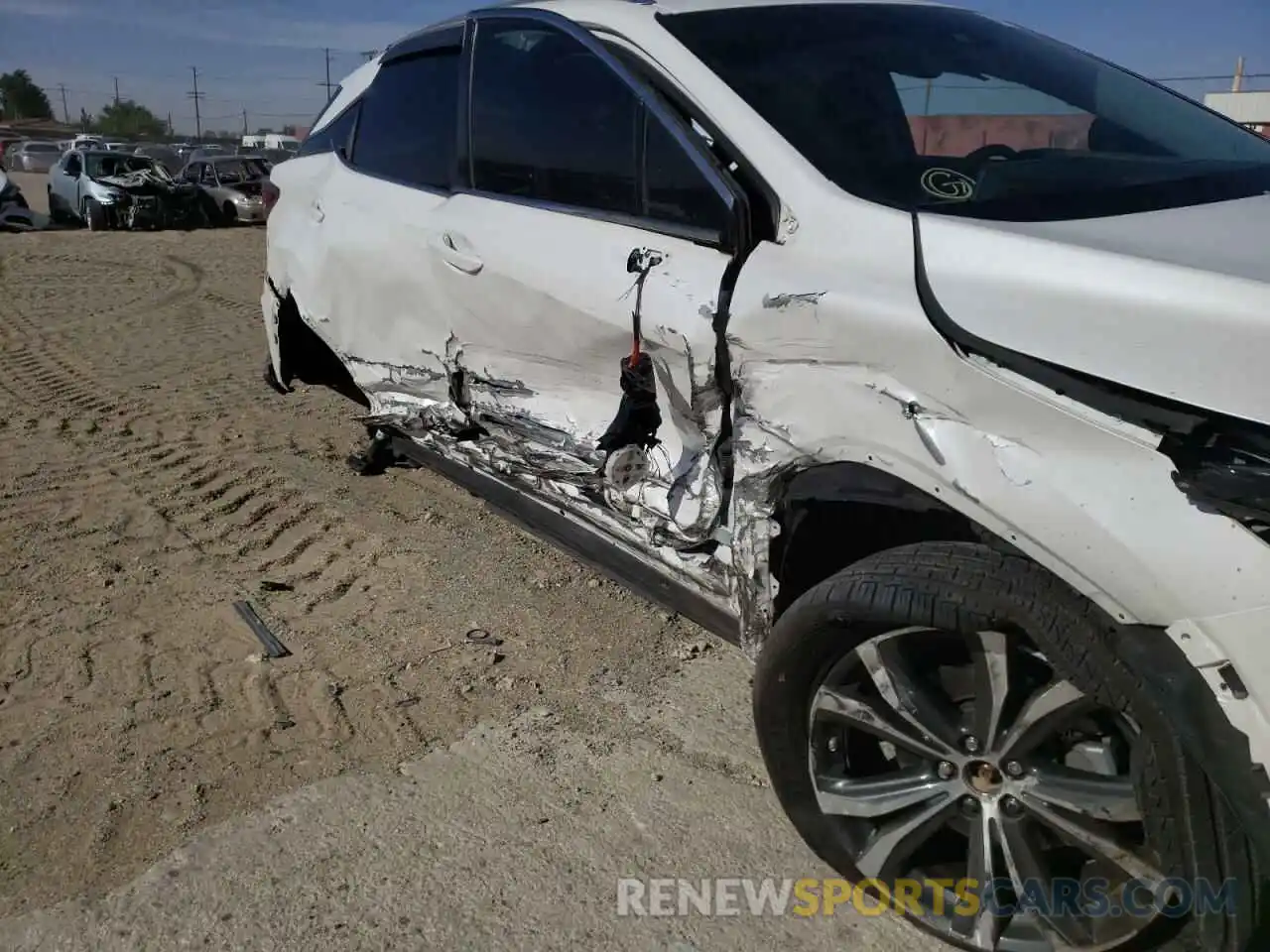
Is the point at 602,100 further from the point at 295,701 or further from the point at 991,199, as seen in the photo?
the point at 295,701

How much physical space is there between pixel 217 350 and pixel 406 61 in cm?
440

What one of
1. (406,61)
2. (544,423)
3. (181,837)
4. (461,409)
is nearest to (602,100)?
(544,423)

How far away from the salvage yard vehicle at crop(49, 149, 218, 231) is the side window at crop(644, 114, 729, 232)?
59.5ft

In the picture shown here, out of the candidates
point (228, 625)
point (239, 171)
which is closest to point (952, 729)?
point (228, 625)

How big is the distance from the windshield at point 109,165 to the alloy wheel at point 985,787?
787 inches

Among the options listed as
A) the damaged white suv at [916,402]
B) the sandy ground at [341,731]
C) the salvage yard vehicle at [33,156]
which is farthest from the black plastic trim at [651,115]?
the salvage yard vehicle at [33,156]

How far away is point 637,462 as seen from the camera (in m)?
2.83

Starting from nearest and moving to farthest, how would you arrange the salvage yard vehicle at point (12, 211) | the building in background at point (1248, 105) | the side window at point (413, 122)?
the side window at point (413, 122)
the building in background at point (1248, 105)
the salvage yard vehicle at point (12, 211)

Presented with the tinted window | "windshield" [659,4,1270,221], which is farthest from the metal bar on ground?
"windshield" [659,4,1270,221]

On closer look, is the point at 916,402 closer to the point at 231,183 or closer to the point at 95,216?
the point at 95,216

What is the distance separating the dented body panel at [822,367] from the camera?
1.66m

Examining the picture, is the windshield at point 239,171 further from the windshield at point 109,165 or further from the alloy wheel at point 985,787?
the alloy wheel at point 985,787

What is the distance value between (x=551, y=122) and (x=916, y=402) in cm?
170

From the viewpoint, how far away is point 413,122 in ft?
13.0
